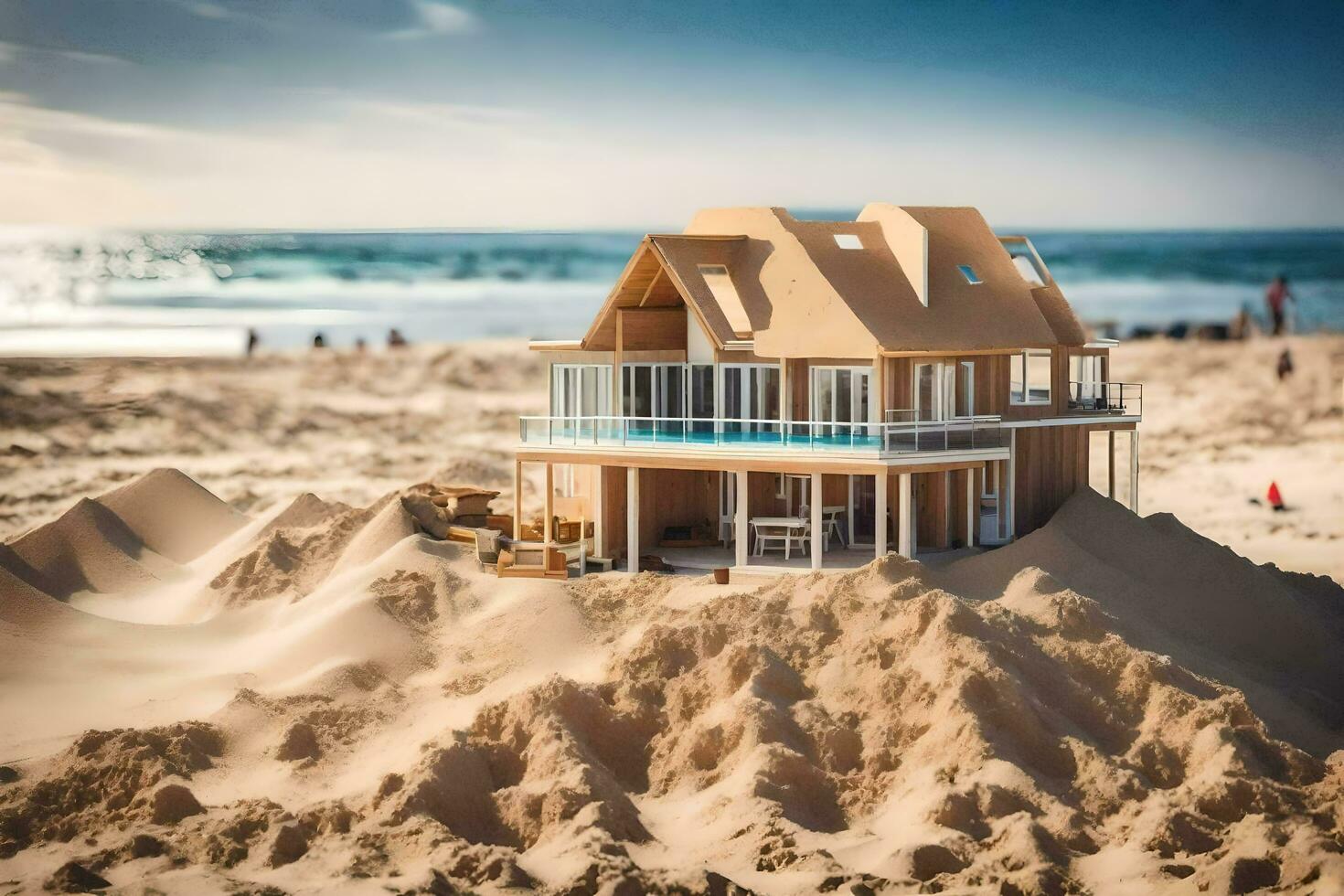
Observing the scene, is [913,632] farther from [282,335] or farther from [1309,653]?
[282,335]

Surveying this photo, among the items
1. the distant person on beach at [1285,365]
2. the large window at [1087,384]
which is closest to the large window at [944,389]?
the large window at [1087,384]

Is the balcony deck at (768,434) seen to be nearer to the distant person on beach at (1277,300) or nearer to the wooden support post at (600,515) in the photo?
the wooden support post at (600,515)

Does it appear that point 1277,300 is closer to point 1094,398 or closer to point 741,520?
point 1094,398

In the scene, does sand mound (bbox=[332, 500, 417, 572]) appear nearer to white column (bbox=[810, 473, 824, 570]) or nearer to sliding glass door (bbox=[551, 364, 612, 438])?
sliding glass door (bbox=[551, 364, 612, 438])

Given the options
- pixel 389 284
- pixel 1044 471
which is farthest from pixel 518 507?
pixel 389 284

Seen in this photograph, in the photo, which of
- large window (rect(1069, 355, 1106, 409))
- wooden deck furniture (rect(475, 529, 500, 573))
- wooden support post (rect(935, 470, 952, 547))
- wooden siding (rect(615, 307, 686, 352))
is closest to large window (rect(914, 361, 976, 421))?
wooden support post (rect(935, 470, 952, 547))
